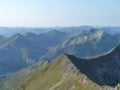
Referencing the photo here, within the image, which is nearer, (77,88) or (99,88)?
(99,88)

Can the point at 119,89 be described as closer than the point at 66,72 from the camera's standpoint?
Yes

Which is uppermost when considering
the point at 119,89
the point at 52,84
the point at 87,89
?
the point at 119,89

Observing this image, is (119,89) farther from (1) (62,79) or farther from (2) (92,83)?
(1) (62,79)

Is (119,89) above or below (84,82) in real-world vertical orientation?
above

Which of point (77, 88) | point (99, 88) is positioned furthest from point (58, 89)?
point (99, 88)

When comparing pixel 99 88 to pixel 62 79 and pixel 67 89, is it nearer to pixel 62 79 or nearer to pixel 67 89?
pixel 67 89

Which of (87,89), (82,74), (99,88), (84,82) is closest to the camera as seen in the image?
(99,88)

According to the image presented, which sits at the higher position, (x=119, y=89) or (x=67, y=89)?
(x=119, y=89)

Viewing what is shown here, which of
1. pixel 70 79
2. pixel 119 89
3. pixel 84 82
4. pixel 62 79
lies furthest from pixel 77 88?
pixel 119 89

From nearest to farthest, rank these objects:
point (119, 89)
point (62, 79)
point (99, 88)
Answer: point (119, 89) → point (99, 88) → point (62, 79)
